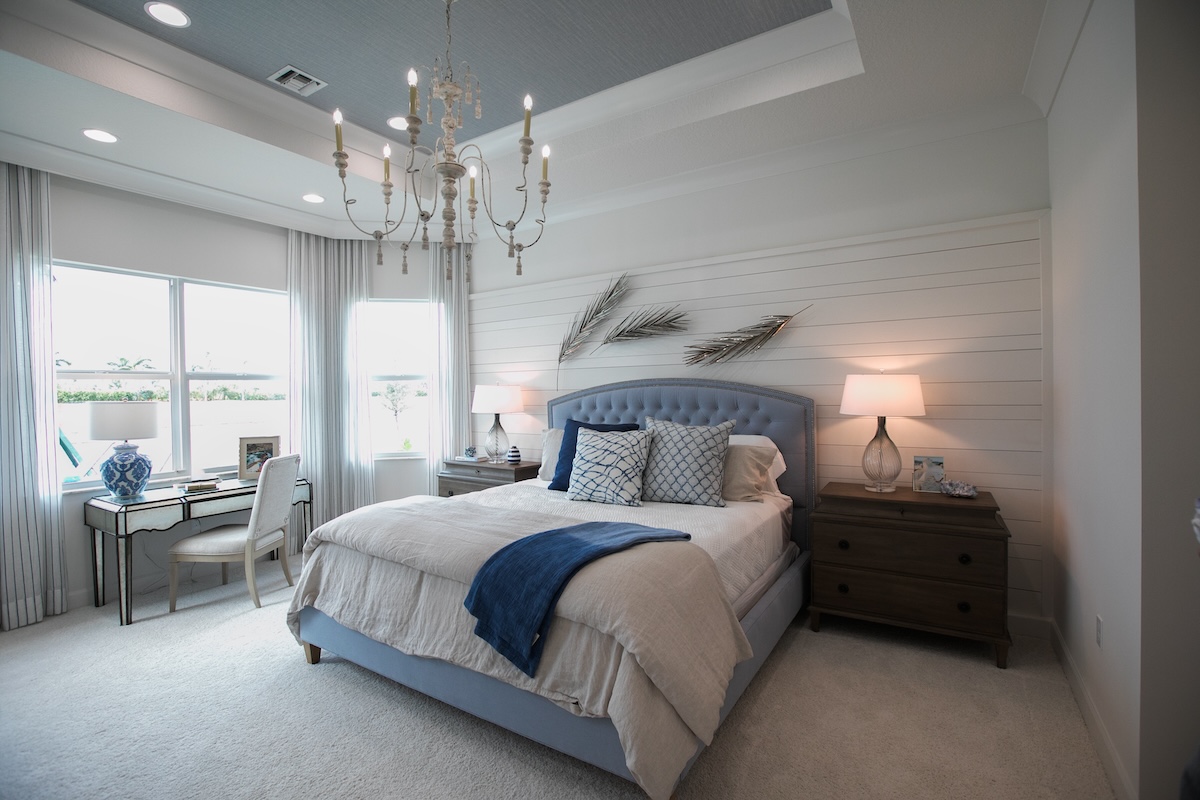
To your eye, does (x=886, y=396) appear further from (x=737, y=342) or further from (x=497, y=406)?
(x=497, y=406)

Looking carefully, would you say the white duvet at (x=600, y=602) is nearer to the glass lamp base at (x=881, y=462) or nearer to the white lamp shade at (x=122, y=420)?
the glass lamp base at (x=881, y=462)

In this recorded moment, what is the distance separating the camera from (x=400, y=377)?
208 inches

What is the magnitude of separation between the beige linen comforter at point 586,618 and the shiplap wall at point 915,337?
Result: 5.90 ft

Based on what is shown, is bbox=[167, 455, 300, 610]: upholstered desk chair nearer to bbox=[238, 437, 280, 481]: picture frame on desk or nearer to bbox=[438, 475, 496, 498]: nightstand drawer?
bbox=[238, 437, 280, 481]: picture frame on desk

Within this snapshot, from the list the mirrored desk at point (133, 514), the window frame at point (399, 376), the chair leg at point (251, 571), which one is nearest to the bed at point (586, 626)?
the chair leg at point (251, 571)

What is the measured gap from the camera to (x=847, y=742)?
2.09 metres

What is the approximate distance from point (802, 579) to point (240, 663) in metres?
2.90

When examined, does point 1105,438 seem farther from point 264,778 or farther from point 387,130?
point 387,130

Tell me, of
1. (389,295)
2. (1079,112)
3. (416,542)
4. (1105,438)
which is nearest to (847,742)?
(1105,438)

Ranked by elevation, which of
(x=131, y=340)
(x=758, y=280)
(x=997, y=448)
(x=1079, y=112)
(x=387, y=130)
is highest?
(x=387, y=130)

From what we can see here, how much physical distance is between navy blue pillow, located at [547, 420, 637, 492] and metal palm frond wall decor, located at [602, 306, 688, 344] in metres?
0.79

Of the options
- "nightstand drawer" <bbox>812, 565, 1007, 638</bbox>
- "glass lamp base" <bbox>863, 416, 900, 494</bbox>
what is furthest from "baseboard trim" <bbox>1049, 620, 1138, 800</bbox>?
"glass lamp base" <bbox>863, 416, 900, 494</bbox>

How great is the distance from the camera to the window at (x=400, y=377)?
Result: 17.3ft

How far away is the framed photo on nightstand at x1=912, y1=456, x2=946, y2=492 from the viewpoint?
118 inches
